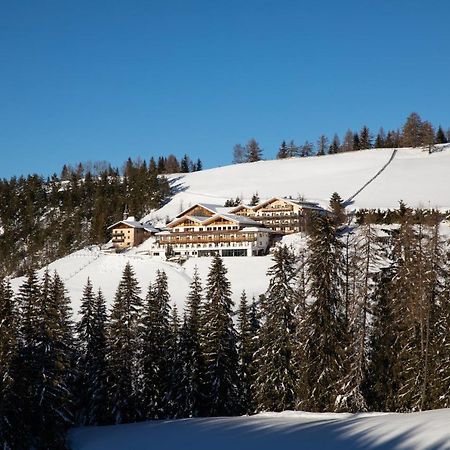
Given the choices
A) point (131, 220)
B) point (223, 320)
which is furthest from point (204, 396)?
point (131, 220)

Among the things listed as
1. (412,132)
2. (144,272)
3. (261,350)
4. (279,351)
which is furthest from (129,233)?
(412,132)

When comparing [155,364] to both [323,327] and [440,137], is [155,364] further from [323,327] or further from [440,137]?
[440,137]

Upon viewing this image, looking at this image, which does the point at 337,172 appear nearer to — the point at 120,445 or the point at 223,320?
the point at 223,320

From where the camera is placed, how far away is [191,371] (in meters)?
33.5

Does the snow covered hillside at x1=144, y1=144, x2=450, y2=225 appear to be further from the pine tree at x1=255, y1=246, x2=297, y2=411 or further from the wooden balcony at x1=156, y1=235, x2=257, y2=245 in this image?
the pine tree at x1=255, y1=246, x2=297, y2=411

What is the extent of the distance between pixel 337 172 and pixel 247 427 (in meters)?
115

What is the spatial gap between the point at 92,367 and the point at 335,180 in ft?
320

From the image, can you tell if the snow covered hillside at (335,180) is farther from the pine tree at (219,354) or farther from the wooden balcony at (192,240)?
the pine tree at (219,354)

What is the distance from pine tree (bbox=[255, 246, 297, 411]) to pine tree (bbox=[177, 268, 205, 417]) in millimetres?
4204

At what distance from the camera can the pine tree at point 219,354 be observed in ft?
108

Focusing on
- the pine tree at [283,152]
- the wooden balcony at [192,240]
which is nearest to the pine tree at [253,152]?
the pine tree at [283,152]

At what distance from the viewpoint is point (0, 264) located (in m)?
106

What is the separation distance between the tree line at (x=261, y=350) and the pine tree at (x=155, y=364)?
7cm

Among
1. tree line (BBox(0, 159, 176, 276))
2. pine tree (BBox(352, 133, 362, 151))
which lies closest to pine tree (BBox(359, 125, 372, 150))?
pine tree (BBox(352, 133, 362, 151))
